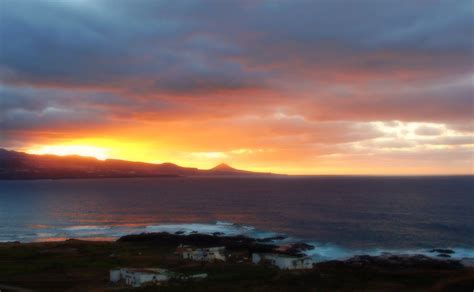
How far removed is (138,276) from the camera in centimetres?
4719

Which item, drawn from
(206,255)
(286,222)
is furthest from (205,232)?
(206,255)

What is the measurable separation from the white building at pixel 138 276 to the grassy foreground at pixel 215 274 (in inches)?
Result: 57.5

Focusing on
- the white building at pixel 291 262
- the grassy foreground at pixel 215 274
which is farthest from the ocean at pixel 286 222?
the grassy foreground at pixel 215 274

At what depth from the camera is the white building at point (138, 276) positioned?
154 feet

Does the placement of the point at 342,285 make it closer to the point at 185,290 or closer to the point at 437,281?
the point at 437,281

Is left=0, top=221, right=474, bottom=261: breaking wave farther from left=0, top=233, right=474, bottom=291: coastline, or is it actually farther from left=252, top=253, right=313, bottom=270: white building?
left=252, top=253, right=313, bottom=270: white building

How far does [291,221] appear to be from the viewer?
366 feet

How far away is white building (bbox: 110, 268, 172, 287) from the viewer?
4694cm

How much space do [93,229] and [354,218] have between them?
6401cm

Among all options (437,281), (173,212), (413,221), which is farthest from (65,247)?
(413,221)

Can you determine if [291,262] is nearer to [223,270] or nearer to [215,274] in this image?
[223,270]

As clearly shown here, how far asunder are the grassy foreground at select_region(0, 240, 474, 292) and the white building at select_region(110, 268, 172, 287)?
4.79 ft

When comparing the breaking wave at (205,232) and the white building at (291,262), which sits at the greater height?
the white building at (291,262)

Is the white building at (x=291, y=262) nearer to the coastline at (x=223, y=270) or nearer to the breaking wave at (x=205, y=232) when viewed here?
the coastline at (x=223, y=270)
